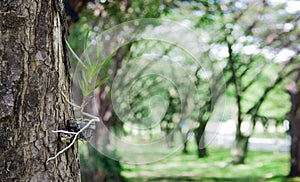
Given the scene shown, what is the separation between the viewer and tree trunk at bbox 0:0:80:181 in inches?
16.9

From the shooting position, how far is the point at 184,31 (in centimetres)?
140

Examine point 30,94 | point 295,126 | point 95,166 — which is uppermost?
point 30,94

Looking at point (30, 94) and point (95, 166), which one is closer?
point (30, 94)

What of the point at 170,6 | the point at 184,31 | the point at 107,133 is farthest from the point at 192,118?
the point at 170,6

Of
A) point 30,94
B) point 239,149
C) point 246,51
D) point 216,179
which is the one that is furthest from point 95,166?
point 30,94

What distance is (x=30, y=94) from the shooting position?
44cm

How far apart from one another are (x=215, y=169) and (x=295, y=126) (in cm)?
74

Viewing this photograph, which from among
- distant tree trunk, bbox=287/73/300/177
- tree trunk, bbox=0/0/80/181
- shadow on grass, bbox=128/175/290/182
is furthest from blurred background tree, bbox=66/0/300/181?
tree trunk, bbox=0/0/80/181

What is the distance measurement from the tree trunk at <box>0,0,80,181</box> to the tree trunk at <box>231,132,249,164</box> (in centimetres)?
276

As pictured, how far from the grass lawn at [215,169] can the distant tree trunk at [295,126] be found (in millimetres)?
74

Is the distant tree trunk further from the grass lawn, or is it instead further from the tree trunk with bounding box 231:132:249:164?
the tree trunk with bounding box 231:132:249:164

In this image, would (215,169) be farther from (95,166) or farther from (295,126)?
(95,166)

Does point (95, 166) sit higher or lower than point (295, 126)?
lower

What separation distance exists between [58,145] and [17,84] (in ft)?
0.29
